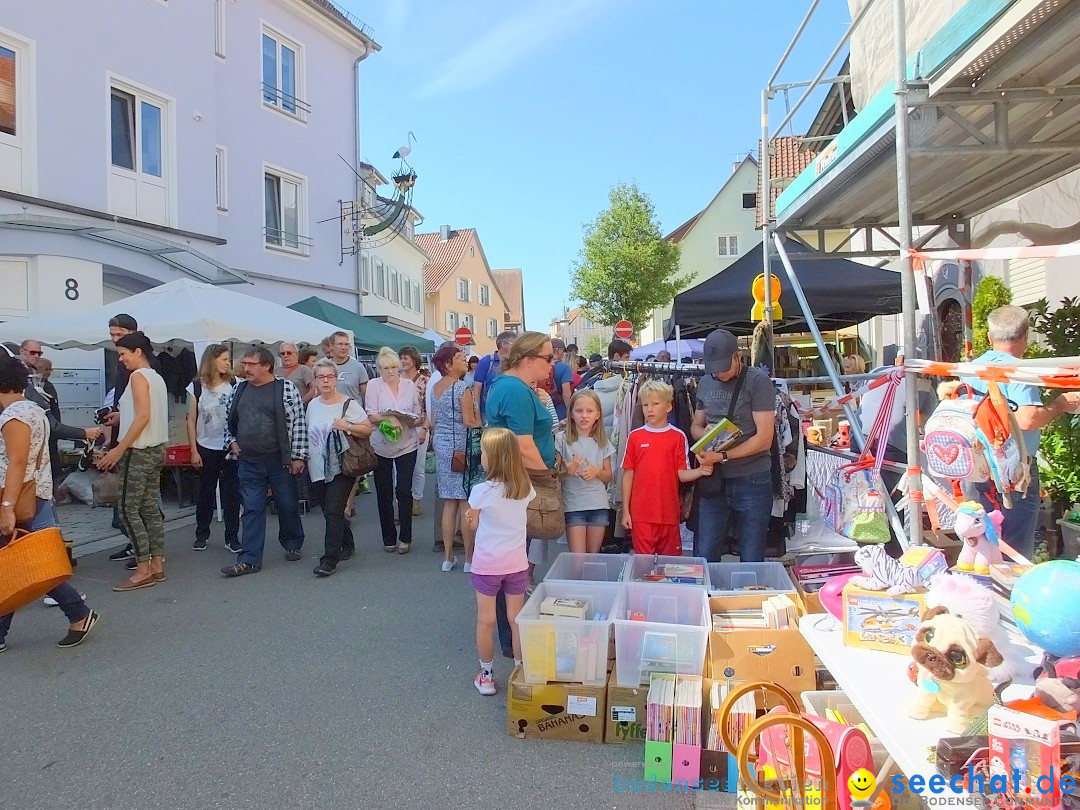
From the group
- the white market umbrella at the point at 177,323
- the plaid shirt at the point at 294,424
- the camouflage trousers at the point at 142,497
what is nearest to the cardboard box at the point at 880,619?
the plaid shirt at the point at 294,424

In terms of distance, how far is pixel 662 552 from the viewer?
4859 mm

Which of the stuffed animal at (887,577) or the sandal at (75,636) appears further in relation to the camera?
the sandal at (75,636)

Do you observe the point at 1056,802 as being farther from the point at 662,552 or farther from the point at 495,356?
the point at 495,356

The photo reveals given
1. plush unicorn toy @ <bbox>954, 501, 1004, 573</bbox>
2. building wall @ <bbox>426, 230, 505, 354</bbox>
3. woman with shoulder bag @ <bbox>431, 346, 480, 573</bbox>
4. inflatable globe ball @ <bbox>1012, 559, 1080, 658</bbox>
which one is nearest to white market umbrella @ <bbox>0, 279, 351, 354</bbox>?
woman with shoulder bag @ <bbox>431, 346, 480, 573</bbox>

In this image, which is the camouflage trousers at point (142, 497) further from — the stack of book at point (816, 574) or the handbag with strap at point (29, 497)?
the stack of book at point (816, 574)

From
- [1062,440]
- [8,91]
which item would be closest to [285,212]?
[8,91]

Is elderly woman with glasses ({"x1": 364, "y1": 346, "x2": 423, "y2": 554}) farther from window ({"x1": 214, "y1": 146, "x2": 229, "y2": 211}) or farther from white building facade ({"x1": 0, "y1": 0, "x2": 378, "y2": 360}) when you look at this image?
window ({"x1": 214, "y1": 146, "x2": 229, "y2": 211})

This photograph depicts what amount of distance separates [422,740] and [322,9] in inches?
739

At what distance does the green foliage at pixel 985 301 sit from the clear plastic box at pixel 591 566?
480 centimetres

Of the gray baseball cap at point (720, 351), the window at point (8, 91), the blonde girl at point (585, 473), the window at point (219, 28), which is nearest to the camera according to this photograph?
the gray baseball cap at point (720, 351)

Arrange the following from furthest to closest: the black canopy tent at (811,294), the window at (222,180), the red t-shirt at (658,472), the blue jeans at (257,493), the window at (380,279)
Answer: the window at (380,279) < the window at (222,180) < the black canopy tent at (811,294) < the blue jeans at (257,493) < the red t-shirt at (658,472)

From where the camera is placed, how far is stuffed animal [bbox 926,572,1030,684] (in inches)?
74.9

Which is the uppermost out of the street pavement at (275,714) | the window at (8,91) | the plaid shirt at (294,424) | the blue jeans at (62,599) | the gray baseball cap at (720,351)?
the window at (8,91)

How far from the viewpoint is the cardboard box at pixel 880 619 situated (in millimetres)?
2365
